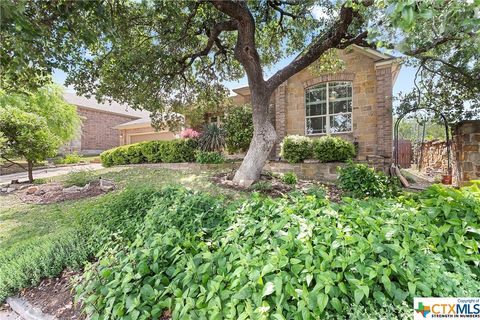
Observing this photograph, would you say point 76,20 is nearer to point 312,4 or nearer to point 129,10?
point 129,10

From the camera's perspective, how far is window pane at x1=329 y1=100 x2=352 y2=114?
1012 centimetres

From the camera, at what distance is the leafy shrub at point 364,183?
16.4ft

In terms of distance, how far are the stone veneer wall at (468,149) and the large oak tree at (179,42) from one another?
213 centimetres

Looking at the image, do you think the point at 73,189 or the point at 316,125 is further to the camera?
the point at 316,125

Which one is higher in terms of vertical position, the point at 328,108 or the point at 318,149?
the point at 328,108

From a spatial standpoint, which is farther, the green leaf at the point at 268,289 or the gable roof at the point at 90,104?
the gable roof at the point at 90,104

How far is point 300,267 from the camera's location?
167 cm

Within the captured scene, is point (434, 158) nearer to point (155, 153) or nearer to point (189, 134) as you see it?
point (189, 134)

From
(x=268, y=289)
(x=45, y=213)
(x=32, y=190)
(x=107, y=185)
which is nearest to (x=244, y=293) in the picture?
(x=268, y=289)

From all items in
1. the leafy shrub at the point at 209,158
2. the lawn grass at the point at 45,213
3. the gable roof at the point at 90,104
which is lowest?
the lawn grass at the point at 45,213

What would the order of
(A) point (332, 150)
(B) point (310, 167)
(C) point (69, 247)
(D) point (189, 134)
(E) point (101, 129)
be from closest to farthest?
1. (C) point (69, 247)
2. (A) point (332, 150)
3. (B) point (310, 167)
4. (D) point (189, 134)
5. (E) point (101, 129)

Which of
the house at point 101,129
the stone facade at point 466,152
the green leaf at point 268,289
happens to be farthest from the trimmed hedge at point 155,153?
the green leaf at point 268,289

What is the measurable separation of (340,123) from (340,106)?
0.66 metres

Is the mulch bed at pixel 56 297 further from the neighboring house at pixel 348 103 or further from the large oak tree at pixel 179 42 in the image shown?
the neighboring house at pixel 348 103
